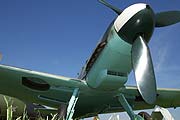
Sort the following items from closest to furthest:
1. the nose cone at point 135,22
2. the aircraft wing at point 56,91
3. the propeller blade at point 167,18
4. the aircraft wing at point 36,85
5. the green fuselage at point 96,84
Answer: the nose cone at point 135,22 → the green fuselage at point 96,84 → the propeller blade at point 167,18 → the aircraft wing at point 36,85 → the aircraft wing at point 56,91

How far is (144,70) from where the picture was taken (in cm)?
666

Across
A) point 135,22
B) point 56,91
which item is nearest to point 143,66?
point 135,22

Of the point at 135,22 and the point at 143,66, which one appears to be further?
the point at 135,22

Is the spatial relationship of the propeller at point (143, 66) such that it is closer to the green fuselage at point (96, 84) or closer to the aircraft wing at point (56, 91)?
the green fuselage at point (96, 84)

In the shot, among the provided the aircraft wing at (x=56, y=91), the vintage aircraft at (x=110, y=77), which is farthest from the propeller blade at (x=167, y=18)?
the aircraft wing at (x=56, y=91)

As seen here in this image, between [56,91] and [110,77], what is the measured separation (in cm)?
251

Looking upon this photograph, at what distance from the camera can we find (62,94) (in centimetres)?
961

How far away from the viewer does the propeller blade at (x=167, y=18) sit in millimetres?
7918

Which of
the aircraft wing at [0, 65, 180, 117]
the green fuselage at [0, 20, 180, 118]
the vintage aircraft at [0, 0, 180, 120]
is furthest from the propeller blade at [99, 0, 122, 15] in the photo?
the aircraft wing at [0, 65, 180, 117]

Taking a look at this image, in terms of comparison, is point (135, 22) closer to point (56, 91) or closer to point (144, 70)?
point (144, 70)

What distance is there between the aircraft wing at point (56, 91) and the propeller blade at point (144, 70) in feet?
7.30

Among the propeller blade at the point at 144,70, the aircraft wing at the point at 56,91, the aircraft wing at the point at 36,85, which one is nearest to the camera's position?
the propeller blade at the point at 144,70

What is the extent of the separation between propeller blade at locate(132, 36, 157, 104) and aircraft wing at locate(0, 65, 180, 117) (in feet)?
7.30

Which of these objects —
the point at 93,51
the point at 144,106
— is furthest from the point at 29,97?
the point at 144,106
